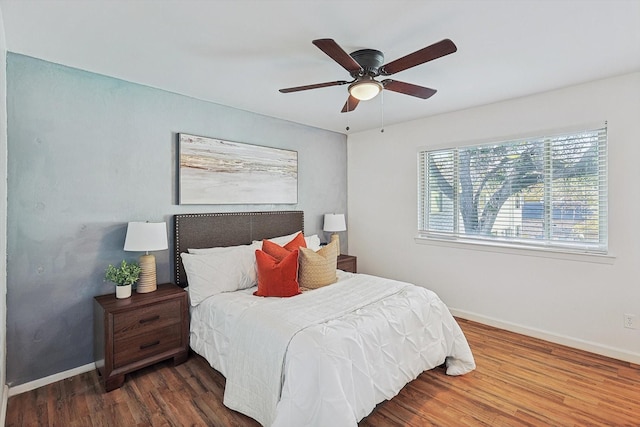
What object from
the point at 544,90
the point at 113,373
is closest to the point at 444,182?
the point at 544,90

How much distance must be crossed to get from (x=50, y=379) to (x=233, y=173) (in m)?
2.31

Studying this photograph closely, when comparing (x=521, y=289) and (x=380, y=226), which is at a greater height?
(x=380, y=226)

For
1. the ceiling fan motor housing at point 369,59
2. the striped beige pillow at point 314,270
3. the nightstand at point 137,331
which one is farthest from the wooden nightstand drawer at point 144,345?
the ceiling fan motor housing at point 369,59

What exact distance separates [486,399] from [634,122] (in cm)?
262

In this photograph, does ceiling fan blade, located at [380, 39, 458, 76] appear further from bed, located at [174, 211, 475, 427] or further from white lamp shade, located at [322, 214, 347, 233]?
white lamp shade, located at [322, 214, 347, 233]

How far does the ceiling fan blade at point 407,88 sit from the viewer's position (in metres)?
2.31

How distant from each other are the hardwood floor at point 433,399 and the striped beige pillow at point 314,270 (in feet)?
3.42

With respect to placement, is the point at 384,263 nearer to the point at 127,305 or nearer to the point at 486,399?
the point at 486,399

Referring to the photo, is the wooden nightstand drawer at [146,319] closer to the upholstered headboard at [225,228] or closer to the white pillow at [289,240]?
the upholstered headboard at [225,228]

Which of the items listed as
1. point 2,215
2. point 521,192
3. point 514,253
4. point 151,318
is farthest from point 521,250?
point 2,215

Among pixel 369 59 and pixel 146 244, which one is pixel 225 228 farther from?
pixel 369 59

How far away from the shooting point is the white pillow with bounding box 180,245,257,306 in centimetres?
275

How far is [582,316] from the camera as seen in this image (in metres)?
3.01

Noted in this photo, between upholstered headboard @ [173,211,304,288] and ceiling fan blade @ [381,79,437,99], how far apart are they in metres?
2.08
